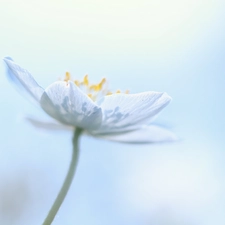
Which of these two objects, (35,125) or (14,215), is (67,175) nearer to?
(35,125)

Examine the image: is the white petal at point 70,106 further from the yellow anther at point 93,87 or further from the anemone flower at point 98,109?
the yellow anther at point 93,87

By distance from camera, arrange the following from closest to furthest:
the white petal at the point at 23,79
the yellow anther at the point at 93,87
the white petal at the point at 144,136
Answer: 1. the white petal at the point at 23,79
2. the white petal at the point at 144,136
3. the yellow anther at the point at 93,87

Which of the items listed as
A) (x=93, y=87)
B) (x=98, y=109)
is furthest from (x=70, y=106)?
(x=93, y=87)

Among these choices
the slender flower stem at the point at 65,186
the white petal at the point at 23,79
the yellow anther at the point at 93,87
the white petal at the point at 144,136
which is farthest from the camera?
the yellow anther at the point at 93,87

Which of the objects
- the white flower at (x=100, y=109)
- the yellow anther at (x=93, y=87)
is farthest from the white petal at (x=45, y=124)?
the yellow anther at (x=93, y=87)

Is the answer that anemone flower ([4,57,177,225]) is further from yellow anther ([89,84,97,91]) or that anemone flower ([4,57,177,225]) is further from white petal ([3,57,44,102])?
yellow anther ([89,84,97,91])

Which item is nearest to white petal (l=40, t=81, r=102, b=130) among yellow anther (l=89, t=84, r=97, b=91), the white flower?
the white flower

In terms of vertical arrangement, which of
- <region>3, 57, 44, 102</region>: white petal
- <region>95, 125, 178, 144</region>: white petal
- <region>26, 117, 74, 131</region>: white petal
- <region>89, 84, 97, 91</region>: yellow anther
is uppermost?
<region>3, 57, 44, 102</region>: white petal

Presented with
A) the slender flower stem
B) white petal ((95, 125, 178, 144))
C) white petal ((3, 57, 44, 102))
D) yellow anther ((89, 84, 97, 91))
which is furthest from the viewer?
yellow anther ((89, 84, 97, 91))

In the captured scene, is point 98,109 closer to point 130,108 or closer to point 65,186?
point 130,108
